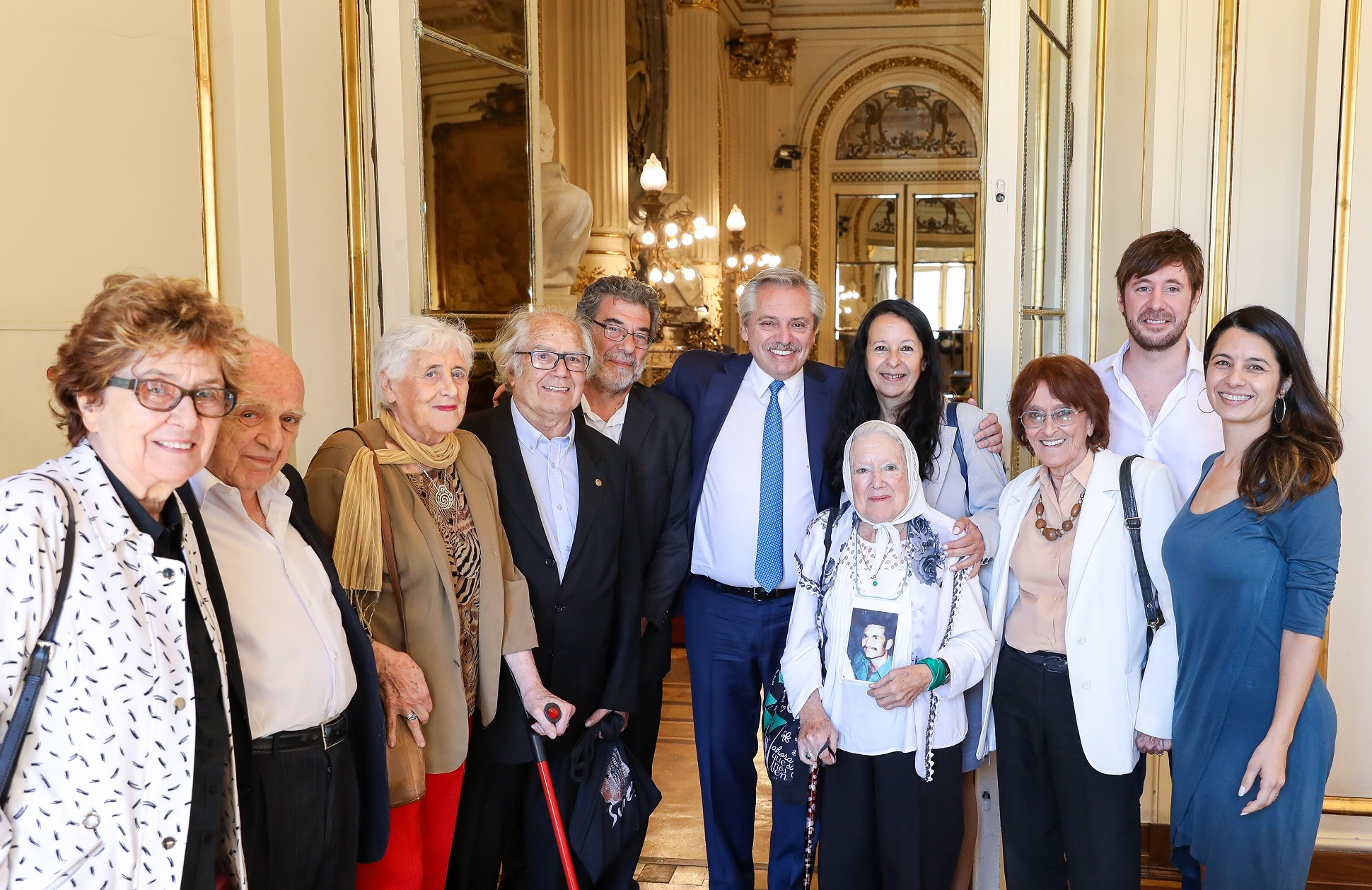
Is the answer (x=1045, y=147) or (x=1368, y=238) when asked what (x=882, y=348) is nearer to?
(x=1045, y=147)

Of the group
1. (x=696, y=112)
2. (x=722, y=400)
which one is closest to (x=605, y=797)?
(x=722, y=400)

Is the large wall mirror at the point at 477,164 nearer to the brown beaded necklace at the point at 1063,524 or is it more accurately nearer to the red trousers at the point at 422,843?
the red trousers at the point at 422,843

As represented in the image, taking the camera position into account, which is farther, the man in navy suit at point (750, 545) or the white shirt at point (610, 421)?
the white shirt at point (610, 421)

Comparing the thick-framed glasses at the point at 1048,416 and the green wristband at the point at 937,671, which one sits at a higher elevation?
the thick-framed glasses at the point at 1048,416

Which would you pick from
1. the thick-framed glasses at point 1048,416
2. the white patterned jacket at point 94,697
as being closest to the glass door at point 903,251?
the thick-framed glasses at point 1048,416

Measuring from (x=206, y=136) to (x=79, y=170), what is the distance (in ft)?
1.45

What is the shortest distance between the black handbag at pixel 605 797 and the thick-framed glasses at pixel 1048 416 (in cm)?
139

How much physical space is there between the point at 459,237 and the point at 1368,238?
3.18 meters

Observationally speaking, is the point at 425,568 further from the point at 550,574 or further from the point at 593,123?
the point at 593,123

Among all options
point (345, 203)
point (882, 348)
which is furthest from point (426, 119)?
point (882, 348)

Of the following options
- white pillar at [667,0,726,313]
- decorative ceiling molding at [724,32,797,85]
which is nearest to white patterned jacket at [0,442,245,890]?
white pillar at [667,0,726,313]

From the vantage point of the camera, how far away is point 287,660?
6.42 feet

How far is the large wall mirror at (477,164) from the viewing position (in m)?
3.72

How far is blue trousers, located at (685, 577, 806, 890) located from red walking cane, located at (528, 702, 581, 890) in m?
0.54
